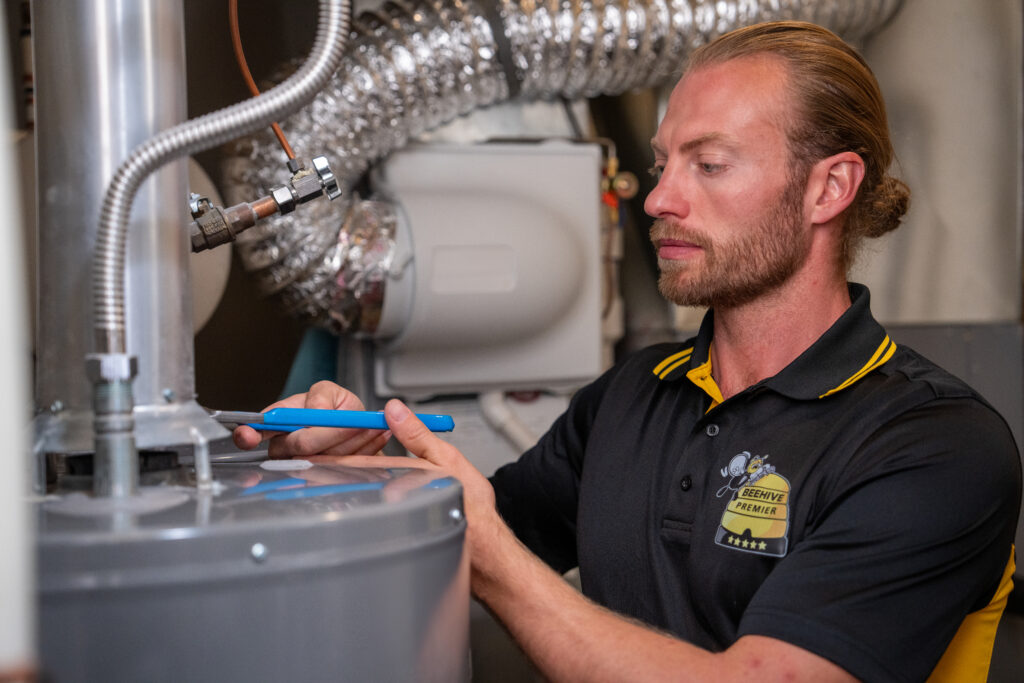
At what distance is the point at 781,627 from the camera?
2.56 ft

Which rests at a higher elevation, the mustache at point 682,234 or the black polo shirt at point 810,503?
the mustache at point 682,234

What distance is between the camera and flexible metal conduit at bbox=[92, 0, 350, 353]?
0.56 meters

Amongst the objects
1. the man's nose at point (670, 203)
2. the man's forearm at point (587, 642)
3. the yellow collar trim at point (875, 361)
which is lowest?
the man's forearm at point (587, 642)

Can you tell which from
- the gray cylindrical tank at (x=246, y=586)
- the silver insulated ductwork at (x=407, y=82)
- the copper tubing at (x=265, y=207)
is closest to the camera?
the gray cylindrical tank at (x=246, y=586)

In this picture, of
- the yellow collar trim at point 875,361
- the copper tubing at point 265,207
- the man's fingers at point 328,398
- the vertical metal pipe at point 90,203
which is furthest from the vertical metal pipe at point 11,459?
the yellow collar trim at point 875,361

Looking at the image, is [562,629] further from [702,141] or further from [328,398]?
[702,141]

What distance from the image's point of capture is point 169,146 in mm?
573

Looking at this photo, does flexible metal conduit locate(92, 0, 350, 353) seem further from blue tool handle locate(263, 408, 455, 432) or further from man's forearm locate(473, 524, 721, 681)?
man's forearm locate(473, 524, 721, 681)

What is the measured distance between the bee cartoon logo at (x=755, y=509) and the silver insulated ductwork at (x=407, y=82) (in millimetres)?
851

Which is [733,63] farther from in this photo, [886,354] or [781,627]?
[781,627]

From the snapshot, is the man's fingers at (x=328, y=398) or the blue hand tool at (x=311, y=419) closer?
the blue hand tool at (x=311, y=419)

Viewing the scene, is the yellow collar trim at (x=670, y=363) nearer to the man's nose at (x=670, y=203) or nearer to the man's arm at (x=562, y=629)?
the man's nose at (x=670, y=203)

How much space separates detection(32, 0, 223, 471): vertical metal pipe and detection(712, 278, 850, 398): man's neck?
2.24 ft

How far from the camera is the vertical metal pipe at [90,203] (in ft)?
2.07
